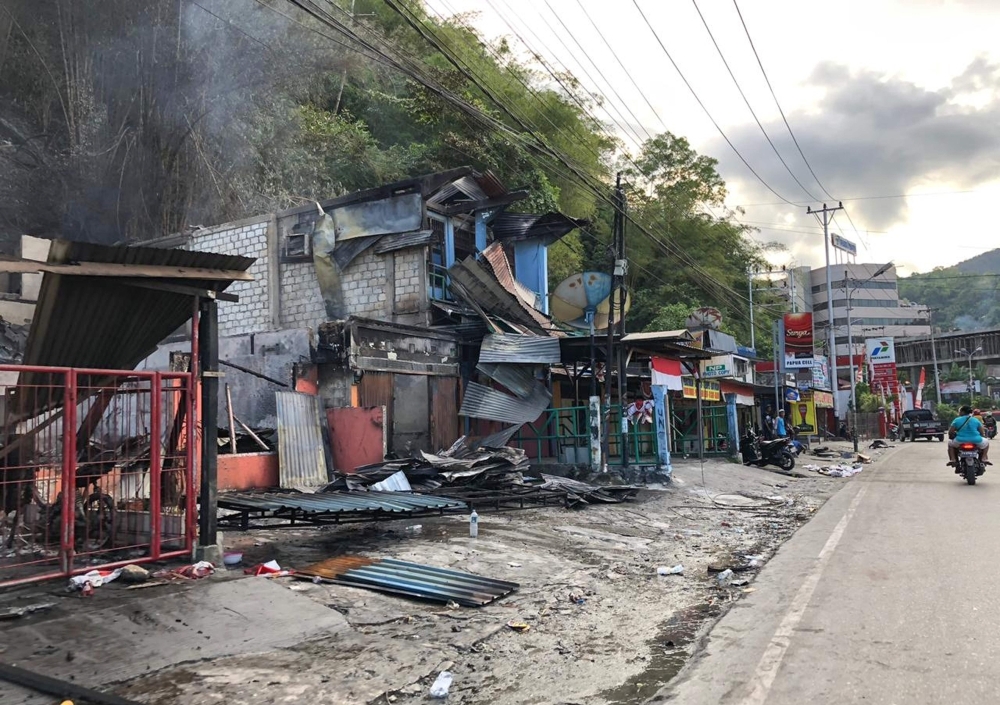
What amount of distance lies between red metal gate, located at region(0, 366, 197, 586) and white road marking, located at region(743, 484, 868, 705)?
5.16 metres

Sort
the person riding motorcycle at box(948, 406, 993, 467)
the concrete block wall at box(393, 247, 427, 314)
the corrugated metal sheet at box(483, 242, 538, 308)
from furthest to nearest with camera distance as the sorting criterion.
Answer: the corrugated metal sheet at box(483, 242, 538, 308), the concrete block wall at box(393, 247, 427, 314), the person riding motorcycle at box(948, 406, 993, 467)

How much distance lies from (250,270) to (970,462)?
1831cm

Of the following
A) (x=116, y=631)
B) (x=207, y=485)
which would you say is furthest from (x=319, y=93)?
(x=116, y=631)

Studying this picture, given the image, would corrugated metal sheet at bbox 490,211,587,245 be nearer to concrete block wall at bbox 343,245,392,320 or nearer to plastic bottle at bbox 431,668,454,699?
concrete block wall at bbox 343,245,392,320

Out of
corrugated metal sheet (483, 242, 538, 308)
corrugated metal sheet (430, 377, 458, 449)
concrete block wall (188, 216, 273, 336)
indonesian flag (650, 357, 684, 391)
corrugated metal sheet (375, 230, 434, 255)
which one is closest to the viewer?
corrugated metal sheet (430, 377, 458, 449)

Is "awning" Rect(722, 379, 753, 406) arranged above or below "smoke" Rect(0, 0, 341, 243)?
below

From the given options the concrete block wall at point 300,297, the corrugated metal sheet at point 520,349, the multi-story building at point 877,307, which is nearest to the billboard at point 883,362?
the corrugated metal sheet at point 520,349

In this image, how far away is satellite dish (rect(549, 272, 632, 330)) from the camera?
22.1 metres

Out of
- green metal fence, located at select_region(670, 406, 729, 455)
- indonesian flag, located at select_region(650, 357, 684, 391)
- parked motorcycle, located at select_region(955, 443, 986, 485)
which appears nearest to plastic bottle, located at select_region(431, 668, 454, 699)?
indonesian flag, located at select_region(650, 357, 684, 391)

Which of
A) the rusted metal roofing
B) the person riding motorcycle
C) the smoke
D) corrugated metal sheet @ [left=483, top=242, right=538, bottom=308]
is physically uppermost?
the smoke

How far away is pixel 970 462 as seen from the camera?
50.2ft

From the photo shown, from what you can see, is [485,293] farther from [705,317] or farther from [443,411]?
[705,317]

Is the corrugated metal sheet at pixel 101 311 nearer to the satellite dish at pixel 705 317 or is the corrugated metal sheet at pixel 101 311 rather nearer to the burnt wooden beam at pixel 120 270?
the burnt wooden beam at pixel 120 270

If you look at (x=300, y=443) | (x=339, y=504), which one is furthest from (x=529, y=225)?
(x=339, y=504)
